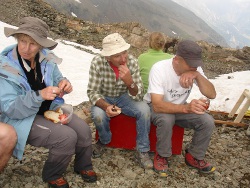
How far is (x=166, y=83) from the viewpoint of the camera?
4.28 metres

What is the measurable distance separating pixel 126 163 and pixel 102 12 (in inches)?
6617

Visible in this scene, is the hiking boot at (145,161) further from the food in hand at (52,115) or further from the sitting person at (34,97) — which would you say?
the food in hand at (52,115)

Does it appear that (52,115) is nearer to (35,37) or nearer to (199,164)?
(35,37)

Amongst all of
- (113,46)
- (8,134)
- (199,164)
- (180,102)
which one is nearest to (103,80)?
(113,46)

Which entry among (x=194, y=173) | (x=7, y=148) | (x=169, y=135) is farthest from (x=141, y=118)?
(x=7, y=148)

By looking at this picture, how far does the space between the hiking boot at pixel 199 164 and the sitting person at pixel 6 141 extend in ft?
9.48

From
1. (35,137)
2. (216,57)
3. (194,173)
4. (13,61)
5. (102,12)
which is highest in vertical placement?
(13,61)

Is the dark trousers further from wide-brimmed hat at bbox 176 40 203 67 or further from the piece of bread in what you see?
wide-brimmed hat at bbox 176 40 203 67

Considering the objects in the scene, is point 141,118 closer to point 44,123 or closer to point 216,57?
point 44,123

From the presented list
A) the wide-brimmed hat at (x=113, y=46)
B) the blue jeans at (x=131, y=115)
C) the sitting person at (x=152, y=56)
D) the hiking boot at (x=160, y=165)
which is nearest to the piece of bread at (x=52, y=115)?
the blue jeans at (x=131, y=115)

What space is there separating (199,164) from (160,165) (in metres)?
0.70

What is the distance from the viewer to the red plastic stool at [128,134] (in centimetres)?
463

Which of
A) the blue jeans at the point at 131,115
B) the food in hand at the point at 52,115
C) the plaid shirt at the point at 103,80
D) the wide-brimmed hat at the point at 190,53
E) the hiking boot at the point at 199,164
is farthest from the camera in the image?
the hiking boot at the point at 199,164

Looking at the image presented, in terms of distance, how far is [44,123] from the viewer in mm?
3488
